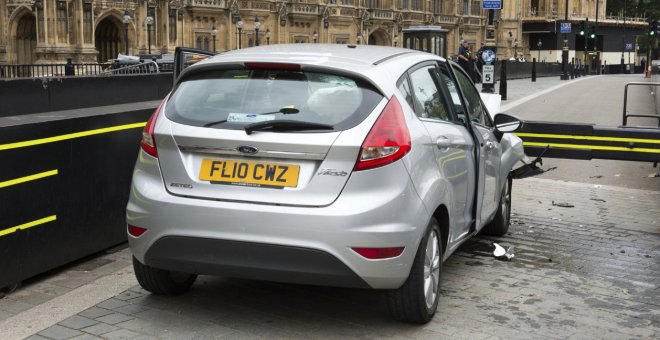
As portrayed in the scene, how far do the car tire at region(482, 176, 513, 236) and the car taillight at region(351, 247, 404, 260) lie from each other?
307 centimetres

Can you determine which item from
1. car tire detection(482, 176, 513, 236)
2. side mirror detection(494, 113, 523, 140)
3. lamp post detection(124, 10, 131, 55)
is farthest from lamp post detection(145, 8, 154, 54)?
side mirror detection(494, 113, 523, 140)

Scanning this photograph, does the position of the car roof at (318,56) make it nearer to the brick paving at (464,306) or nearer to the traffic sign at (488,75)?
the brick paving at (464,306)

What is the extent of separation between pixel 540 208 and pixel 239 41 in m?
46.2

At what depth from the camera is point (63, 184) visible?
20.1 ft

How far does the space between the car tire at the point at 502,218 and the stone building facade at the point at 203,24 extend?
65.1ft

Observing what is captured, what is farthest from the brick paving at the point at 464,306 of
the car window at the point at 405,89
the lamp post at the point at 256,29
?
the lamp post at the point at 256,29

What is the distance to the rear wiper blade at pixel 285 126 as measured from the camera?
466 cm

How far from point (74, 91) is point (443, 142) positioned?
319 inches

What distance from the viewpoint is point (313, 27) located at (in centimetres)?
6097

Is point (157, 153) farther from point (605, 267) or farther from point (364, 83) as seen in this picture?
point (605, 267)

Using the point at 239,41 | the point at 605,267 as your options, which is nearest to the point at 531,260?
the point at 605,267

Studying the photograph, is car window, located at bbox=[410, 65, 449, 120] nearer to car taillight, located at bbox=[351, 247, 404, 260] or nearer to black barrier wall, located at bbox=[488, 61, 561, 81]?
car taillight, located at bbox=[351, 247, 404, 260]

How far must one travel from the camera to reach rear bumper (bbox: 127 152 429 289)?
14.7 feet

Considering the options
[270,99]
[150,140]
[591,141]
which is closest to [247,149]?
[270,99]
